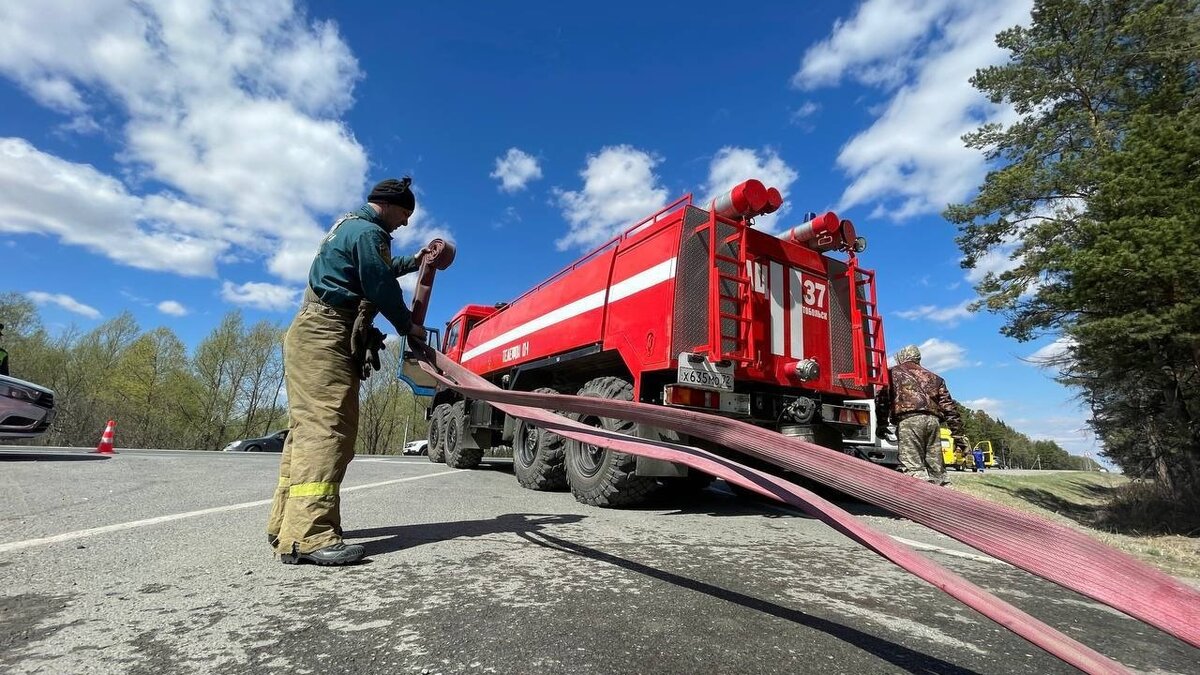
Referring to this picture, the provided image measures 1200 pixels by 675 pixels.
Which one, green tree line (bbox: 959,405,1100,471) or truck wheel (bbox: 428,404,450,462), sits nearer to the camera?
truck wheel (bbox: 428,404,450,462)

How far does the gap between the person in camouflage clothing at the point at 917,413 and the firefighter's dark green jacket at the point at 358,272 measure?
566cm

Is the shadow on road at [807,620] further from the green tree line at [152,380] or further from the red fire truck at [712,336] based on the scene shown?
the green tree line at [152,380]

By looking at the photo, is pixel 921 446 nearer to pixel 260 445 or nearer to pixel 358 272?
pixel 358 272

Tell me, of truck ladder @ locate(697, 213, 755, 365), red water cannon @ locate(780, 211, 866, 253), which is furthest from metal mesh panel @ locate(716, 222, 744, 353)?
red water cannon @ locate(780, 211, 866, 253)

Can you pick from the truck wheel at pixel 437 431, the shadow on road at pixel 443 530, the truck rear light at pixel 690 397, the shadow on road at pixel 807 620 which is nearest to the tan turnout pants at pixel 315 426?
the shadow on road at pixel 443 530

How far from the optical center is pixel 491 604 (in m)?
2.21

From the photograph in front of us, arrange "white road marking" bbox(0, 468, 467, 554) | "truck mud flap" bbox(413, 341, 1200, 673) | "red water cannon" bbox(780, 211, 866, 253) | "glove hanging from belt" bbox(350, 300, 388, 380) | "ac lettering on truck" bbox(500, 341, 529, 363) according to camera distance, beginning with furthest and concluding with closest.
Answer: "ac lettering on truck" bbox(500, 341, 529, 363) → "red water cannon" bbox(780, 211, 866, 253) → "glove hanging from belt" bbox(350, 300, 388, 380) → "white road marking" bbox(0, 468, 467, 554) → "truck mud flap" bbox(413, 341, 1200, 673)

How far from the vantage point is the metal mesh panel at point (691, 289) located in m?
5.10

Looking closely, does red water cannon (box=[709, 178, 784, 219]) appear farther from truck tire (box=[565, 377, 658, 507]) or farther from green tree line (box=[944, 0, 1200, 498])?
green tree line (box=[944, 0, 1200, 498])

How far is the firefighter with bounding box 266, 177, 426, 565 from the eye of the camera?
2764mm

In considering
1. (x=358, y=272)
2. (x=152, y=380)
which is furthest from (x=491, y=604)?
(x=152, y=380)

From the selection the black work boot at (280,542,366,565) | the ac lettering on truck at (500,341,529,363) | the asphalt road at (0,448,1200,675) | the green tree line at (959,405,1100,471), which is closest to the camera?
the asphalt road at (0,448,1200,675)

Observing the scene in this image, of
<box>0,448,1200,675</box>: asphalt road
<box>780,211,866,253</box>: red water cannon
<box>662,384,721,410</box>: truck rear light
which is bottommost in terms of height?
<box>0,448,1200,675</box>: asphalt road

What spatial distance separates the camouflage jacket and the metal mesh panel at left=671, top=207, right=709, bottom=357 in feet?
9.18
